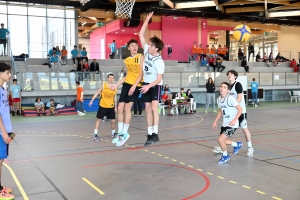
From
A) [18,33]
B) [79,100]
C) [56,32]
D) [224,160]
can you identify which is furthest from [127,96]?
[56,32]

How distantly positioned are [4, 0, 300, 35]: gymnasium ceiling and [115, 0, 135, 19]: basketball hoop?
1123 cm

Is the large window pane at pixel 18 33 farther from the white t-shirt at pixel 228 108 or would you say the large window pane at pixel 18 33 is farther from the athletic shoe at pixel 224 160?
the athletic shoe at pixel 224 160

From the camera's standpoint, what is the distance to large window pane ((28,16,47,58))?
31.6 metres

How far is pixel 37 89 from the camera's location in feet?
71.5

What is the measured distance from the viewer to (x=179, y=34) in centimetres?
3659

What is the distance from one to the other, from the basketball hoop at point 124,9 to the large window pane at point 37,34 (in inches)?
667

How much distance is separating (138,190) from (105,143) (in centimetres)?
487

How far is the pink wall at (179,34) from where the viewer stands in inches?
1421

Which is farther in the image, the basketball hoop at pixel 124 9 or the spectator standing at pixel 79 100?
the spectator standing at pixel 79 100

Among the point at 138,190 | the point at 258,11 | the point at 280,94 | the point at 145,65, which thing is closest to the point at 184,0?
the point at 258,11

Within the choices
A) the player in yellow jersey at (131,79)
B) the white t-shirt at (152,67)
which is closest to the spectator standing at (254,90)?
the player in yellow jersey at (131,79)

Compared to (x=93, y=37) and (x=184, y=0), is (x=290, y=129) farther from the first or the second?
(x=93, y=37)

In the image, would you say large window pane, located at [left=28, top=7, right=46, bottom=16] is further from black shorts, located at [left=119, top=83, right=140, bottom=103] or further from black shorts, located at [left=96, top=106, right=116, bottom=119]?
black shorts, located at [left=119, top=83, right=140, bottom=103]

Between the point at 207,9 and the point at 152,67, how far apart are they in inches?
1168
